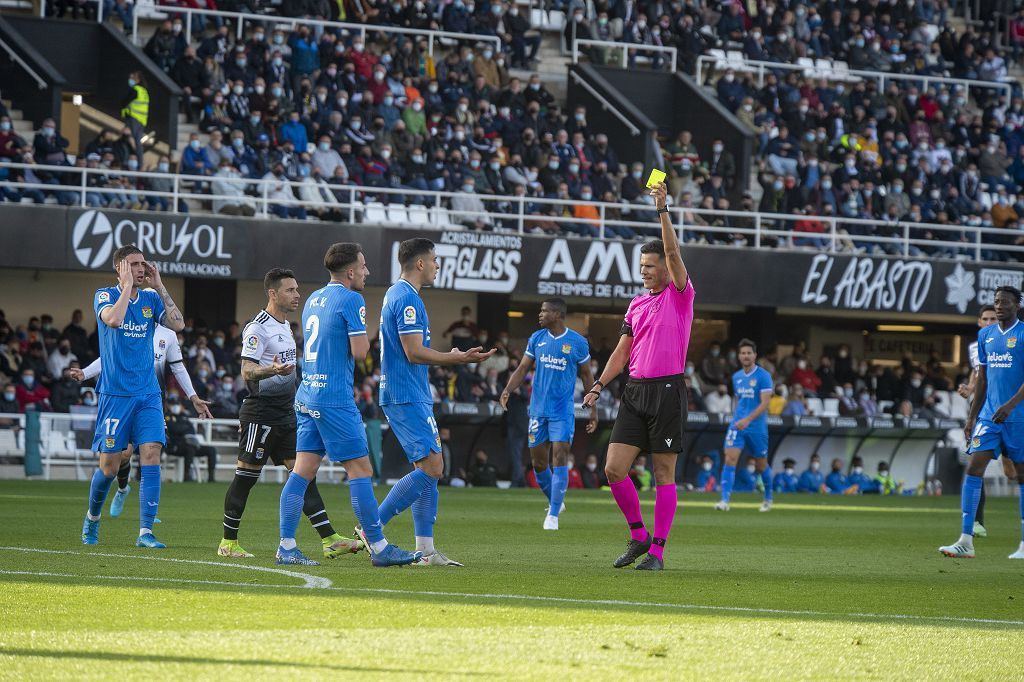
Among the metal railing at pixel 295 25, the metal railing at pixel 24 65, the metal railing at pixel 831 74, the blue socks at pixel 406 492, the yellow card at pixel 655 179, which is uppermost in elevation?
the metal railing at pixel 831 74

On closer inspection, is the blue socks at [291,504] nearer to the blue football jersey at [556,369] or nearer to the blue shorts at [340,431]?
the blue shorts at [340,431]

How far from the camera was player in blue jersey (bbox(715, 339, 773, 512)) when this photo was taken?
20109 millimetres

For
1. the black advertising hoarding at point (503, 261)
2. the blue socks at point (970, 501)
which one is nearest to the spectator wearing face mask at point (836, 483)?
the black advertising hoarding at point (503, 261)

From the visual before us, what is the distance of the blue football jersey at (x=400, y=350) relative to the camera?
9.72 m

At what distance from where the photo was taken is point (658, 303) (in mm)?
10391

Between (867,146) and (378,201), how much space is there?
12.8 meters

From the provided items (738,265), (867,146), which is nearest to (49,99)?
(738,265)

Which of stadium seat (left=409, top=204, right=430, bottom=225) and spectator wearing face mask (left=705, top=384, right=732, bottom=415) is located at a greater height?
stadium seat (left=409, top=204, right=430, bottom=225)

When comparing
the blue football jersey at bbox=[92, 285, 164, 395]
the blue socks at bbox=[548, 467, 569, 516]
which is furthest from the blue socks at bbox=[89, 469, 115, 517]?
the blue socks at bbox=[548, 467, 569, 516]

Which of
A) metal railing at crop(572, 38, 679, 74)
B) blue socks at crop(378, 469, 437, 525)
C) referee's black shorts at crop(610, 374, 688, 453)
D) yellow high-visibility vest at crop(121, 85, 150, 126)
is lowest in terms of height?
blue socks at crop(378, 469, 437, 525)

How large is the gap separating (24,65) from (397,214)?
7538 mm

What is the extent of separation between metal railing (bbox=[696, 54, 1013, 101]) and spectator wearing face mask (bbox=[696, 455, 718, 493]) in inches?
452

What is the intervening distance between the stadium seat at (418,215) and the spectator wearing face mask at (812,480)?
871 cm

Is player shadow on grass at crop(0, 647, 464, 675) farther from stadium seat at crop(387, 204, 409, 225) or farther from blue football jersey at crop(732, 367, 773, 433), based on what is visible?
stadium seat at crop(387, 204, 409, 225)
